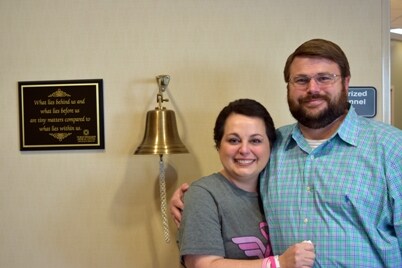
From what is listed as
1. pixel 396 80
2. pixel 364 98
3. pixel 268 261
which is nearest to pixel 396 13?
pixel 396 80

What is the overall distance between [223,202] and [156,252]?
701 mm

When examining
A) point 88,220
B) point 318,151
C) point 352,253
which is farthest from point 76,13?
point 352,253

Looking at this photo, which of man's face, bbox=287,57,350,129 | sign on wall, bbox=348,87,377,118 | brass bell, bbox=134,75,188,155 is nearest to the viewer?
man's face, bbox=287,57,350,129

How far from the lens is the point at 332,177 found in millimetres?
1024

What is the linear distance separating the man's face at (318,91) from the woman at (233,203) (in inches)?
5.3

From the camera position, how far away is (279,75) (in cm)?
160

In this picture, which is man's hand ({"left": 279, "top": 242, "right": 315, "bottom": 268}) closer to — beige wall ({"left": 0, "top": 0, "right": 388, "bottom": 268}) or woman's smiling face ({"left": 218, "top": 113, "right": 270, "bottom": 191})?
woman's smiling face ({"left": 218, "top": 113, "right": 270, "bottom": 191})

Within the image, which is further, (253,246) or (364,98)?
(364,98)

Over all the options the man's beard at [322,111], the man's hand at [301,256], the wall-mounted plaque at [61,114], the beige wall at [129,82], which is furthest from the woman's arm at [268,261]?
the wall-mounted plaque at [61,114]

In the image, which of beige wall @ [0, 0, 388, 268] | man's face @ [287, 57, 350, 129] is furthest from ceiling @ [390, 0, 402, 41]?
man's face @ [287, 57, 350, 129]

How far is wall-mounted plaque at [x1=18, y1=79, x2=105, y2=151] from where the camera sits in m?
1.62

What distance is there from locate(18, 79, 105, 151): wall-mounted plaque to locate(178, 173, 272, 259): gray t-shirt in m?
0.72

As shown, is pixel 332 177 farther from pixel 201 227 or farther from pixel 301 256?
pixel 201 227

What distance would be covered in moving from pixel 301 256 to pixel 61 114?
1217 millimetres
